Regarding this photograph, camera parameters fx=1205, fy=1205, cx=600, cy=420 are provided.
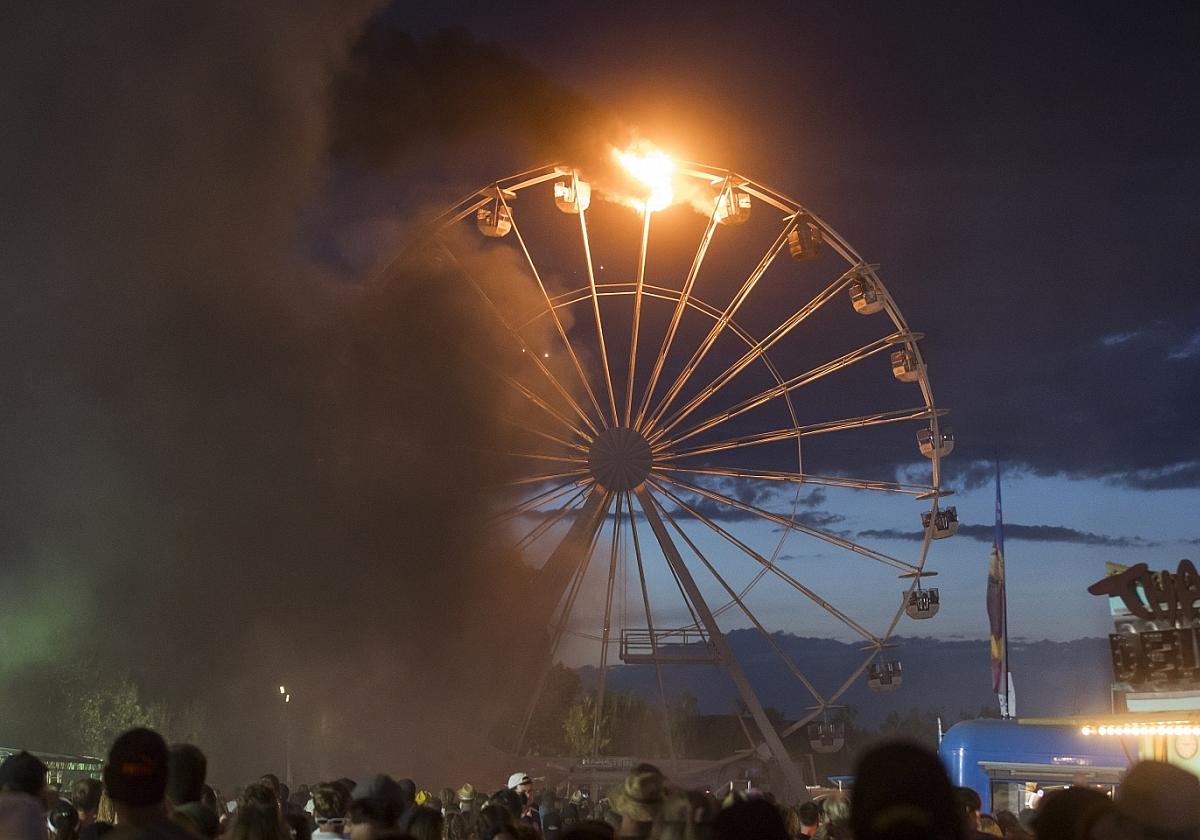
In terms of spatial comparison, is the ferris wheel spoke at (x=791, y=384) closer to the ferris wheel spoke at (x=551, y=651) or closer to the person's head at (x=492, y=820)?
the ferris wheel spoke at (x=551, y=651)

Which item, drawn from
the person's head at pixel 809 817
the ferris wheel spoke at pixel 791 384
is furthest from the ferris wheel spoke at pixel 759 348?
the person's head at pixel 809 817

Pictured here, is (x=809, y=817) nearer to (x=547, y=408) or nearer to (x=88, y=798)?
(x=88, y=798)

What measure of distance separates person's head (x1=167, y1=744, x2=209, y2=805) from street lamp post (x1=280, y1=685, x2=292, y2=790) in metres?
28.1

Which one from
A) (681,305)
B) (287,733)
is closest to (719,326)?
(681,305)

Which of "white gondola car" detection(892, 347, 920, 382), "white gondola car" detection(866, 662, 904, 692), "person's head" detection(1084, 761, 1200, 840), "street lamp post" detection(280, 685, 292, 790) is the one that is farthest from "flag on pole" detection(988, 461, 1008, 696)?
"person's head" detection(1084, 761, 1200, 840)

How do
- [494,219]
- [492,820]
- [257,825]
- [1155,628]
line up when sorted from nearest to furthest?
[257,825] < [492,820] < [1155,628] < [494,219]

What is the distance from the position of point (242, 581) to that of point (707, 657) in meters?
12.3

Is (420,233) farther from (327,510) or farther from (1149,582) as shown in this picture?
(1149,582)

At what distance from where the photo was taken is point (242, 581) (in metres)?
31.7

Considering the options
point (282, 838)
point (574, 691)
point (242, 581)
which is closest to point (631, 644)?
point (242, 581)

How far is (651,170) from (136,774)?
77.3ft

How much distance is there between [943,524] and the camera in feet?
92.6

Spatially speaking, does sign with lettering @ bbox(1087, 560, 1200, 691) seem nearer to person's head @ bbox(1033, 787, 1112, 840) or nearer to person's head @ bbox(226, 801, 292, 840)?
person's head @ bbox(1033, 787, 1112, 840)

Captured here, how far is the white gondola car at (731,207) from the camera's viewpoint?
26422 millimetres
